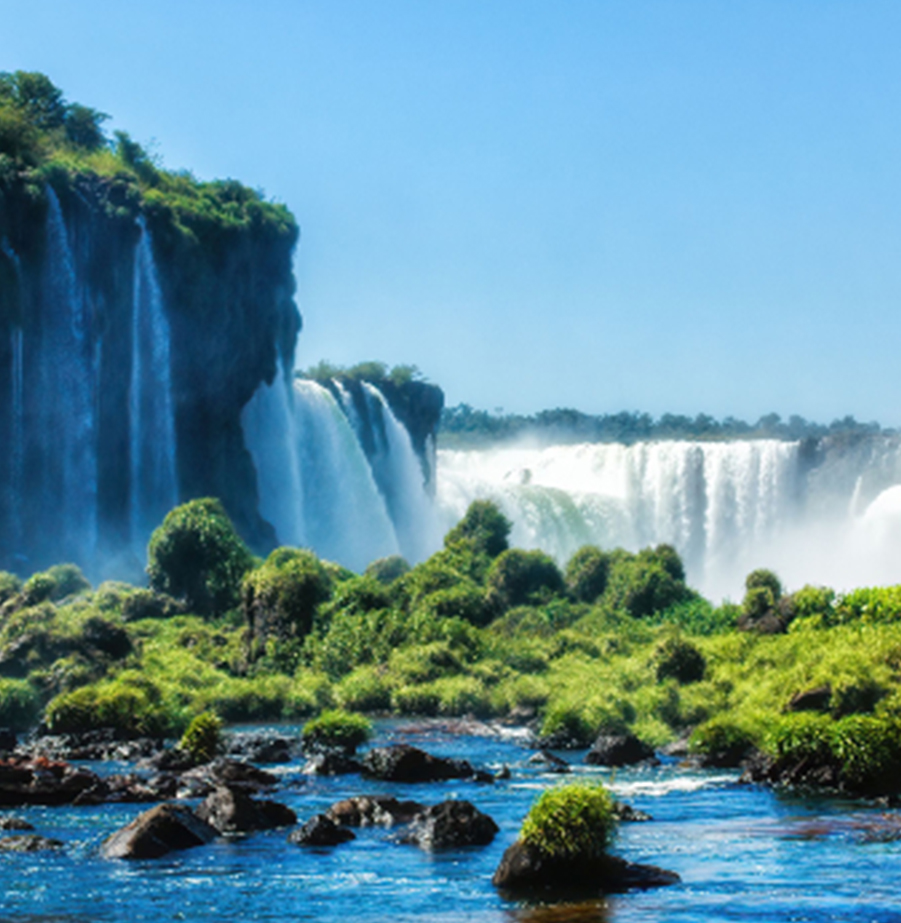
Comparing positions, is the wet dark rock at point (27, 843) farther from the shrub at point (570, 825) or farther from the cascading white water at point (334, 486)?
the cascading white water at point (334, 486)

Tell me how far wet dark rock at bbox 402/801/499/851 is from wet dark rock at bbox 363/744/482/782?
630 centimetres

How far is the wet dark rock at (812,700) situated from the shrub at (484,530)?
3565cm

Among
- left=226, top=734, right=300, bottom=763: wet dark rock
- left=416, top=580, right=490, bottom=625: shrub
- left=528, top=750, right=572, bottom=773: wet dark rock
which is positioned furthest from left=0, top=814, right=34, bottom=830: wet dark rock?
left=416, top=580, right=490, bottom=625: shrub

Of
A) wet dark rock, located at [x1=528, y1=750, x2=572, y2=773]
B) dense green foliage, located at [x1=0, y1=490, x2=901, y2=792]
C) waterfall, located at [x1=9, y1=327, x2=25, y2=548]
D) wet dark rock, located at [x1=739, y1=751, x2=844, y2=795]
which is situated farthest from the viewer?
waterfall, located at [x1=9, y1=327, x2=25, y2=548]

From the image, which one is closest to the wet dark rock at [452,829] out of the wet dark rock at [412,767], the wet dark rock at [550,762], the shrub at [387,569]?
the wet dark rock at [412,767]

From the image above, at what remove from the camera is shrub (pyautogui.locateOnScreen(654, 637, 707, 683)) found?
119 feet

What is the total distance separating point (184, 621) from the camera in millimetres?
53469

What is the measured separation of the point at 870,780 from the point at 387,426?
79.5 metres

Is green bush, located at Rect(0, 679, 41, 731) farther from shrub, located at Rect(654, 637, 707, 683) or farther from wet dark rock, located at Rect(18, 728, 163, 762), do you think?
shrub, located at Rect(654, 637, 707, 683)

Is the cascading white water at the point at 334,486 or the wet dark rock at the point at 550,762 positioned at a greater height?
the cascading white water at the point at 334,486

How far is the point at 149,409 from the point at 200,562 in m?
18.6

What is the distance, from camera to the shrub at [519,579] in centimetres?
5556

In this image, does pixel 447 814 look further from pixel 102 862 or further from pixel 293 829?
pixel 102 862

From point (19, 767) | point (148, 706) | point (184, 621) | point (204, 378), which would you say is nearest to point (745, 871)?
point (19, 767)
